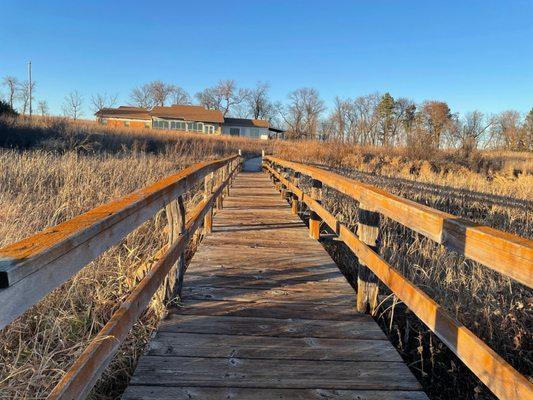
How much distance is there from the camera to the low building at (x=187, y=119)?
6038 centimetres

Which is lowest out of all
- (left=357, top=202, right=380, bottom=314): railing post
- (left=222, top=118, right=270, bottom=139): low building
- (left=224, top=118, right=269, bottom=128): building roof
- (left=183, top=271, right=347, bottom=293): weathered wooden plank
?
(left=183, top=271, right=347, bottom=293): weathered wooden plank

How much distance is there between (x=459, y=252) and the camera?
5.87 feet

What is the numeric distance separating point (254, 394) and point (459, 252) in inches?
48.8

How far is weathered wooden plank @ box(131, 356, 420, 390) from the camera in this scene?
7.46 feet

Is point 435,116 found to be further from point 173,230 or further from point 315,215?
point 173,230

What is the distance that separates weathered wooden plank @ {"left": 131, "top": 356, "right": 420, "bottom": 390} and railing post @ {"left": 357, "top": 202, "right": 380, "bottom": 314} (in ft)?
2.49

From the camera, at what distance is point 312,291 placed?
3.77 metres

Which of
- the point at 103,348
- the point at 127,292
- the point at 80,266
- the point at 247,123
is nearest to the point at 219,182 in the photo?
the point at 127,292

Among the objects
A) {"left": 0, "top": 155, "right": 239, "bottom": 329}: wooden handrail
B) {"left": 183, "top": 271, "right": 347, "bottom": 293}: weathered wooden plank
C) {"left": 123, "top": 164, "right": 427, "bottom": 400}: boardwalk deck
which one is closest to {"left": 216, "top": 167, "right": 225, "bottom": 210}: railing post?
{"left": 123, "top": 164, "right": 427, "bottom": 400}: boardwalk deck

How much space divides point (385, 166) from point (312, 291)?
15718mm

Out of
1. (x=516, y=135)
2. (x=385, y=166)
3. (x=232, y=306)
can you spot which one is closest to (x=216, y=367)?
(x=232, y=306)

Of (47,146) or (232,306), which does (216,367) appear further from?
(47,146)

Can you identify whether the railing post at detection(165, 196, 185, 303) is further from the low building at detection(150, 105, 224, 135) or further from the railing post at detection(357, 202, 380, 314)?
the low building at detection(150, 105, 224, 135)

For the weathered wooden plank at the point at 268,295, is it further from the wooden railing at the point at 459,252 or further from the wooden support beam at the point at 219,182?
the wooden support beam at the point at 219,182
